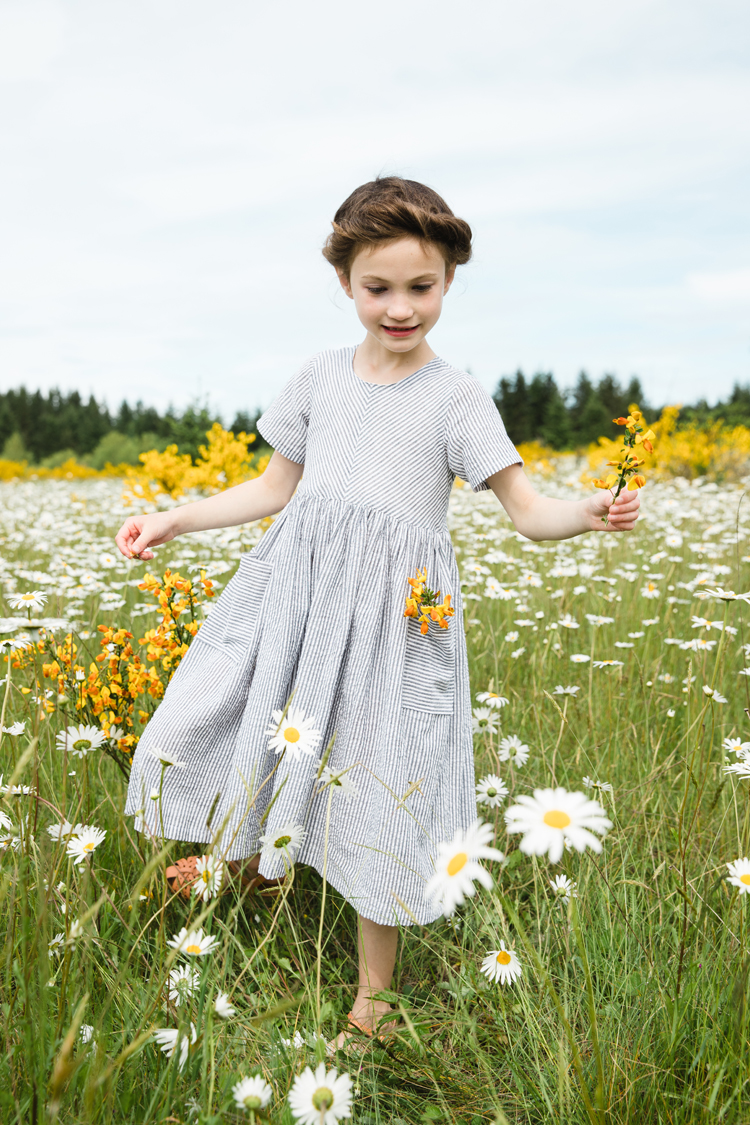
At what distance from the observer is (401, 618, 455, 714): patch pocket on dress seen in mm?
1519

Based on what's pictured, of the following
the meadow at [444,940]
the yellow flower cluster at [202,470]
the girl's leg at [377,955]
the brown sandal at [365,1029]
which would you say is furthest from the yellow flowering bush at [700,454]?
the brown sandal at [365,1029]

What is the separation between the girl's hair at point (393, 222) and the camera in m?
1.52

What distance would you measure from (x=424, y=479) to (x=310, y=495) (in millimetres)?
254

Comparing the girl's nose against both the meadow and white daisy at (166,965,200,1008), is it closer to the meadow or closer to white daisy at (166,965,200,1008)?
the meadow

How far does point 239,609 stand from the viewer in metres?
1.69

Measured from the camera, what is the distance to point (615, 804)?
1.91 meters

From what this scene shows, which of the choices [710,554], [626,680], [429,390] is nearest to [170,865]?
[429,390]

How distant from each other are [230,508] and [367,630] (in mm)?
559

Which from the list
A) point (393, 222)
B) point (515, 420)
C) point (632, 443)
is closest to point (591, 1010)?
point (632, 443)

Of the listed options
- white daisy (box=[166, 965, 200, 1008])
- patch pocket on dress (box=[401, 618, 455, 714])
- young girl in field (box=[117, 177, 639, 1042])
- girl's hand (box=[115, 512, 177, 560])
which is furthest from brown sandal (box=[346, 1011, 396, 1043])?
girl's hand (box=[115, 512, 177, 560])

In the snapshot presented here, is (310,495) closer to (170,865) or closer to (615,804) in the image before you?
(170,865)

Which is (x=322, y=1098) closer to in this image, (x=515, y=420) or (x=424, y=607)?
(x=424, y=607)

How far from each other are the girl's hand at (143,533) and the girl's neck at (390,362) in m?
0.55

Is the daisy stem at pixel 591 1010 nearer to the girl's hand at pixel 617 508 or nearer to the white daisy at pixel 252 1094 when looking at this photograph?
the white daisy at pixel 252 1094
